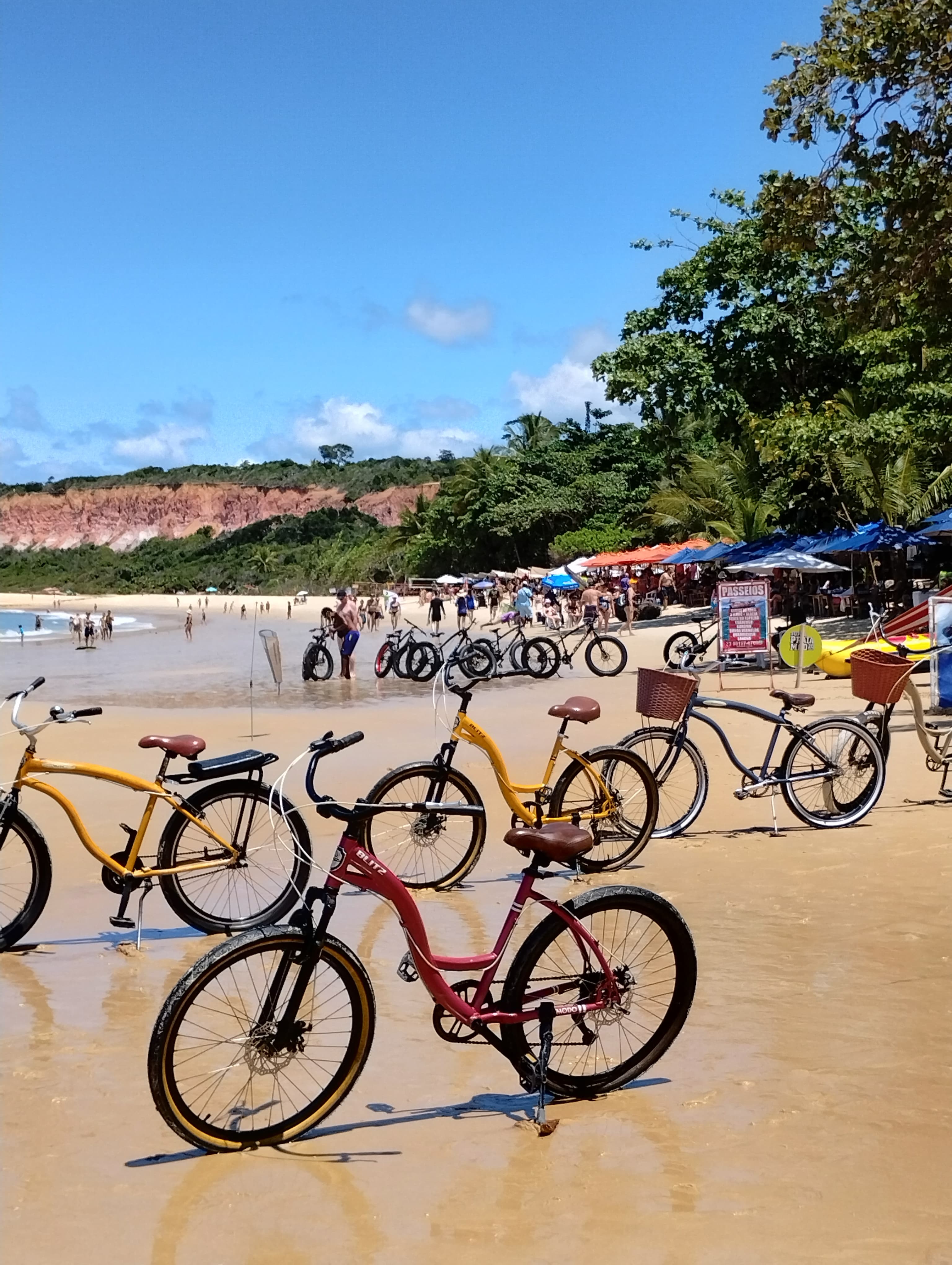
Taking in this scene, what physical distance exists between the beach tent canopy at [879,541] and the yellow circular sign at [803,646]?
8599 millimetres

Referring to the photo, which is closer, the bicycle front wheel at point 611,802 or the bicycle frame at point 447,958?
the bicycle frame at point 447,958

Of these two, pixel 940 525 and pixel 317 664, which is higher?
pixel 940 525

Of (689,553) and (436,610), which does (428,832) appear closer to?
(689,553)

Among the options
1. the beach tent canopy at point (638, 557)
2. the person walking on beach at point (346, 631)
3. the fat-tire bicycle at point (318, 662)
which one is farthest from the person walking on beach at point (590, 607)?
the beach tent canopy at point (638, 557)

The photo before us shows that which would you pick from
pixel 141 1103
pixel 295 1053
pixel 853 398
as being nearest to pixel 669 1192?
pixel 295 1053

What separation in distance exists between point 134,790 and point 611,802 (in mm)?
2617

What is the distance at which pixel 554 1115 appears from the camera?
377 centimetres

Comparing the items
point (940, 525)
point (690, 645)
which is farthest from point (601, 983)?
point (940, 525)

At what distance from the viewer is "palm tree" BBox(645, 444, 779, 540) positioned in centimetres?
3369

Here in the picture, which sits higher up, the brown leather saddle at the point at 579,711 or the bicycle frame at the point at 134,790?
the brown leather saddle at the point at 579,711

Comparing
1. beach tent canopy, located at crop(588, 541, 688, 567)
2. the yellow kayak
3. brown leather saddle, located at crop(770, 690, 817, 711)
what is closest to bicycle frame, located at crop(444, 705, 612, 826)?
brown leather saddle, located at crop(770, 690, 817, 711)

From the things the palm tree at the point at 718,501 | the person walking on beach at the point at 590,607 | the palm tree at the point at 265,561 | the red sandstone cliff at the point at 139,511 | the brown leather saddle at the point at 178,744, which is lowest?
the brown leather saddle at the point at 178,744

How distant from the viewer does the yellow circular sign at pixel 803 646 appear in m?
15.6

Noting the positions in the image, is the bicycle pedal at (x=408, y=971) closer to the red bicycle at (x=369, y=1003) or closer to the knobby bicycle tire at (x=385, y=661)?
the red bicycle at (x=369, y=1003)
